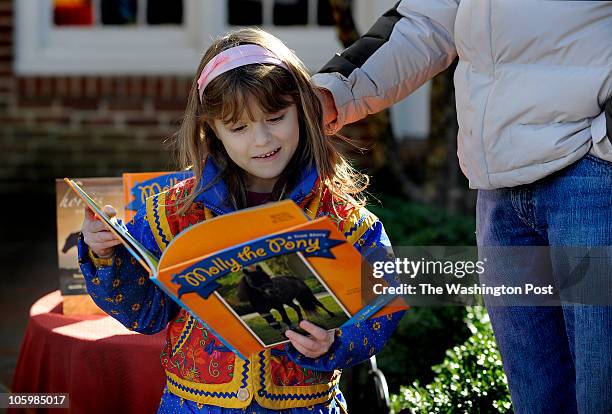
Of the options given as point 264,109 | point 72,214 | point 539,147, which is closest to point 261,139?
point 264,109

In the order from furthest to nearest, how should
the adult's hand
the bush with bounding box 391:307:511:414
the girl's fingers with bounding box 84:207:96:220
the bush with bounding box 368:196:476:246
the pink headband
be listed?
the bush with bounding box 368:196:476:246
the bush with bounding box 391:307:511:414
the adult's hand
the pink headband
the girl's fingers with bounding box 84:207:96:220

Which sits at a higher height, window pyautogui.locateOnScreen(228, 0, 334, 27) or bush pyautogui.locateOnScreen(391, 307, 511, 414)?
window pyautogui.locateOnScreen(228, 0, 334, 27)

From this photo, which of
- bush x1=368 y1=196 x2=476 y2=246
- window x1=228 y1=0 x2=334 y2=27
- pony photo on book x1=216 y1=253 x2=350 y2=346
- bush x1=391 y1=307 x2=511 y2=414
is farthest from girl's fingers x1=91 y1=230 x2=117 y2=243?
window x1=228 y1=0 x2=334 y2=27

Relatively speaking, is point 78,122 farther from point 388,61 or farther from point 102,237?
point 102,237

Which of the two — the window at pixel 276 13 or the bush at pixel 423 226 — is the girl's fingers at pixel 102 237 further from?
the window at pixel 276 13

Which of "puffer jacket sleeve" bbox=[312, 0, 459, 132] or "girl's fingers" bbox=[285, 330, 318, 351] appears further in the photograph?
"puffer jacket sleeve" bbox=[312, 0, 459, 132]

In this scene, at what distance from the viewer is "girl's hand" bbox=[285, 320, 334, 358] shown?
1.90 metres

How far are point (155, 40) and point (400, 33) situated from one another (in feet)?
19.4

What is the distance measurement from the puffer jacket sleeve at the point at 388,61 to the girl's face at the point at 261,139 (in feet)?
0.96

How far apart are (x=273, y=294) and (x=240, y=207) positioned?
0.41 meters

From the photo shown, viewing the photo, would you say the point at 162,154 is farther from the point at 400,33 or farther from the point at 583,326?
the point at 583,326

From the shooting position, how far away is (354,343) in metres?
2.07

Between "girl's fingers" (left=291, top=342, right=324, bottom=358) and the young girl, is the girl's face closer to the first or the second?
the young girl

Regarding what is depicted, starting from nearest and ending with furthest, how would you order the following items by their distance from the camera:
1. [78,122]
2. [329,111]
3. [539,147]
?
[539,147] < [329,111] < [78,122]
